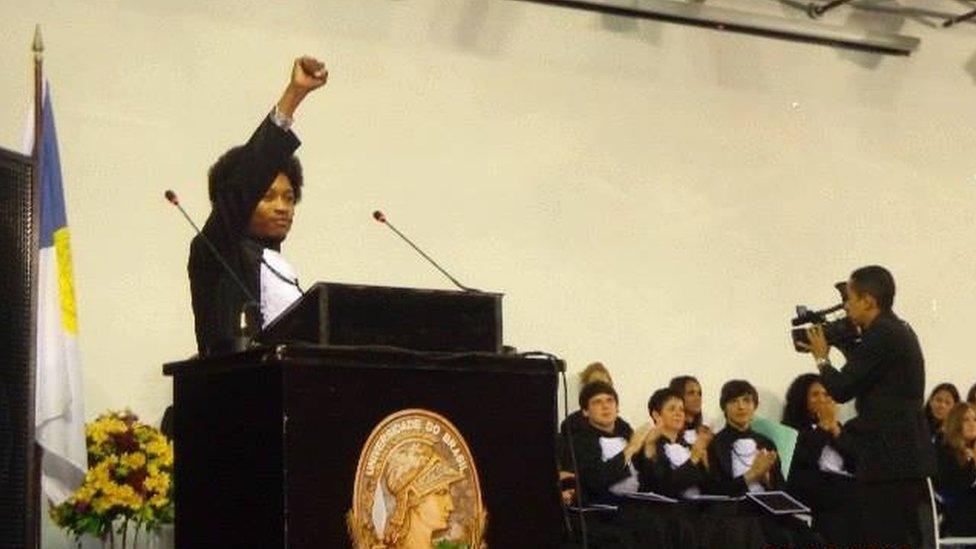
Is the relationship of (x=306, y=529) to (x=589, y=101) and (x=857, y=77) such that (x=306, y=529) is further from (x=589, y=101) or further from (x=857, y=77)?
(x=857, y=77)

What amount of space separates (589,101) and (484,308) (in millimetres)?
5650

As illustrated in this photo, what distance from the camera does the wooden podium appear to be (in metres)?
3.28

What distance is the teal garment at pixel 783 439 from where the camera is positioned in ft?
27.4

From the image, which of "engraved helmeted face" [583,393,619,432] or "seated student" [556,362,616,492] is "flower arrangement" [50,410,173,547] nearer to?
"seated student" [556,362,616,492]

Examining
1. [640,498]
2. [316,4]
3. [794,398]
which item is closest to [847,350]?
[640,498]

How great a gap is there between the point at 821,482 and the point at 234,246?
5143mm

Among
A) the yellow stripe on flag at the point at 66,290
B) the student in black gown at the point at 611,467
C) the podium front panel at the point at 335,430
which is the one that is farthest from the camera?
the student in black gown at the point at 611,467

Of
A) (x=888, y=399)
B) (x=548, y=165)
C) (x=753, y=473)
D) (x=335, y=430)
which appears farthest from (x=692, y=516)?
(x=335, y=430)

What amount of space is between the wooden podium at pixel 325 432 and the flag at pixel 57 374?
0.68 metres

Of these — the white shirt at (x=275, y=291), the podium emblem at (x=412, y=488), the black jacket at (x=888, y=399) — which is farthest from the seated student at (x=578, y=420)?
the podium emblem at (x=412, y=488)

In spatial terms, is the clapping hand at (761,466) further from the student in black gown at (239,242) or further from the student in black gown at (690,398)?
the student in black gown at (239,242)

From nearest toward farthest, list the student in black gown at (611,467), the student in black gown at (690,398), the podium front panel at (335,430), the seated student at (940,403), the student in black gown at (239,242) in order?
the podium front panel at (335,430)
the student in black gown at (239,242)
the student in black gown at (611,467)
the student in black gown at (690,398)
the seated student at (940,403)

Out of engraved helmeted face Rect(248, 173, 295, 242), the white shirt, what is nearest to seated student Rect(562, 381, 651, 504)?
engraved helmeted face Rect(248, 173, 295, 242)

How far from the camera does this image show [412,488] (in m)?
3.39
